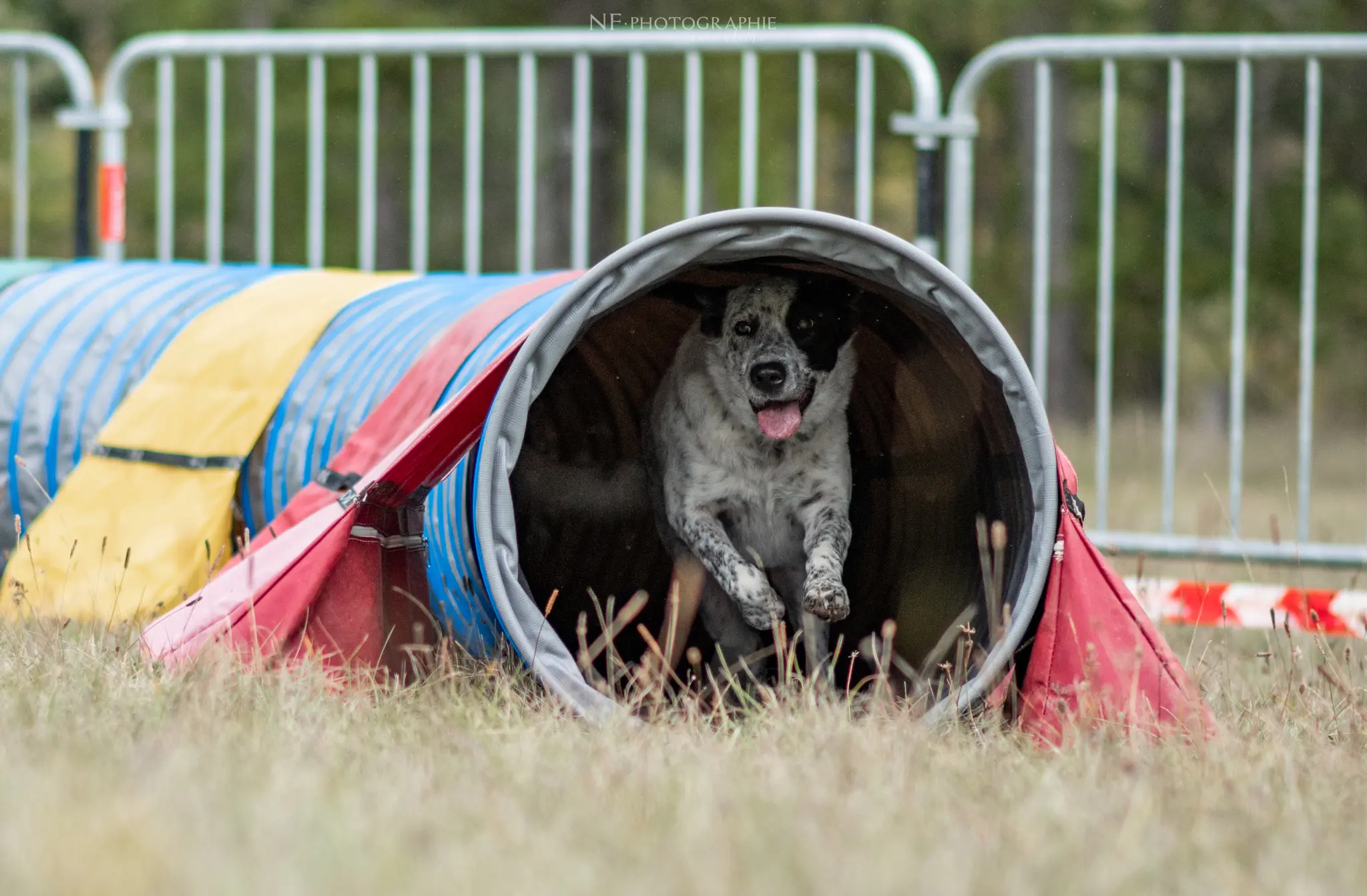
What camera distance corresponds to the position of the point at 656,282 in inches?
146

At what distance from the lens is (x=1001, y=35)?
53.8 feet

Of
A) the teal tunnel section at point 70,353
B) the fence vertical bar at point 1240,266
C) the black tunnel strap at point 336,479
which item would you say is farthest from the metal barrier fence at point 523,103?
the black tunnel strap at point 336,479

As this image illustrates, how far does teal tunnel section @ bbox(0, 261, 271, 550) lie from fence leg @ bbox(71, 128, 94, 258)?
133 cm

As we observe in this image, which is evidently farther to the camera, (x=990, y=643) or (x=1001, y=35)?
(x=1001, y=35)

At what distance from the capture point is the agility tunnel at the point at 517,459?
3537 mm

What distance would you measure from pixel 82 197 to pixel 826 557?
4.39 metres

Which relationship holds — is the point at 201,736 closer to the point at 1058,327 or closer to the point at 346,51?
the point at 346,51

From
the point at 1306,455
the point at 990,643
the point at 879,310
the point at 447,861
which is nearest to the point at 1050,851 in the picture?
the point at 447,861

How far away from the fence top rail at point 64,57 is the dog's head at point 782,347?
3617 millimetres

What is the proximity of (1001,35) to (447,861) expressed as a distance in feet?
51.0

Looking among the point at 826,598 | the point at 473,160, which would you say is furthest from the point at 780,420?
the point at 473,160

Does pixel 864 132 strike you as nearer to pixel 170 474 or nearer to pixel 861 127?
pixel 861 127

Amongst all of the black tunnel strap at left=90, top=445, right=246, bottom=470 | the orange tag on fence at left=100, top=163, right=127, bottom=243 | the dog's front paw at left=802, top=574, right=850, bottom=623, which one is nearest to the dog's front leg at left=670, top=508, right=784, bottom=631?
the dog's front paw at left=802, top=574, right=850, bottom=623

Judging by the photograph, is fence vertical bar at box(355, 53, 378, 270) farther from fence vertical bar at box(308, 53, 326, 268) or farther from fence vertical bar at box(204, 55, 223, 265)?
fence vertical bar at box(204, 55, 223, 265)
